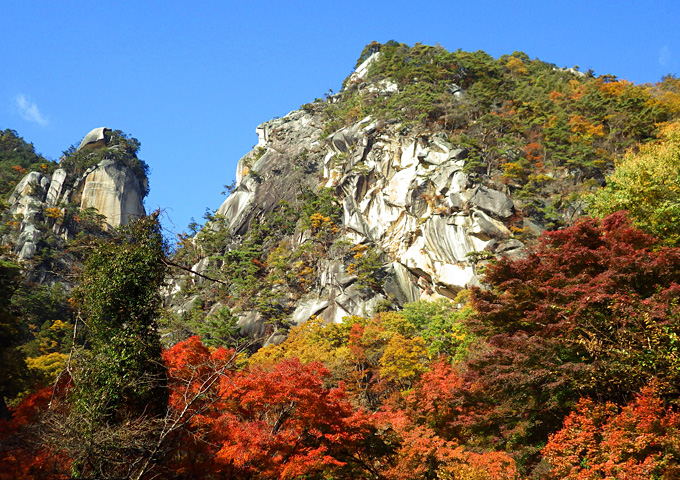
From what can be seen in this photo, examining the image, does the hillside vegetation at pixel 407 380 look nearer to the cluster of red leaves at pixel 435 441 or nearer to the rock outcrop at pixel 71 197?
the cluster of red leaves at pixel 435 441

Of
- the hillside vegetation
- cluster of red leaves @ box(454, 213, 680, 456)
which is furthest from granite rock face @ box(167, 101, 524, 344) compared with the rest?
cluster of red leaves @ box(454, 213, 680, 456)

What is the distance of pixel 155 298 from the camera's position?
10297 mm

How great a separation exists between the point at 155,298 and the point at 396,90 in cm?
5110

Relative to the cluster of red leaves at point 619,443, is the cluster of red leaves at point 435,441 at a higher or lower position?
higher

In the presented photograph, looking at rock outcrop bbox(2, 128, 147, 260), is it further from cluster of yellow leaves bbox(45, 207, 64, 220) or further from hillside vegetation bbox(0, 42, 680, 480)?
hillside vegetation bbox(0, 42, 680, 480)

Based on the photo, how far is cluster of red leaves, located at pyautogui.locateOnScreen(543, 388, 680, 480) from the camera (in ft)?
27.5

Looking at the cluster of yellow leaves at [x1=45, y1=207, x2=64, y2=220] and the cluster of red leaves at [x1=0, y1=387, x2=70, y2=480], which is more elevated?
the cluster of yellow leaves at [x1=45, y1=207, x2=64, y2=220]

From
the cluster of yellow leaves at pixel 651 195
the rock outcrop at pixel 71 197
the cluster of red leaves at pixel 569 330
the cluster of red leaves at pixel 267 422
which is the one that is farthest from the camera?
the rock outcrop at pixel 71 197

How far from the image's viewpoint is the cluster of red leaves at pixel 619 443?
27.5 ft

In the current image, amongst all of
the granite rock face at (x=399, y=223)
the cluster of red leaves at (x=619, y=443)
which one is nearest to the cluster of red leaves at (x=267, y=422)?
the cluster of red leaves at (x=619, y=443)

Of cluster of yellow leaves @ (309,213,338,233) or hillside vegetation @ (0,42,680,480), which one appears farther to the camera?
cluster of yellow leaves @ (309,213,338,233)

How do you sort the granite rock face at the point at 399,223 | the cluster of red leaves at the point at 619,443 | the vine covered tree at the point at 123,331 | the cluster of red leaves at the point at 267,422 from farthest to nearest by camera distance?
1. the granite rock face at the point at 399,223
2. the cluster of red leaves at the point at 267,422
3. the vine covered tree at the point at 123,331
4. the cluster of red leaves at the point at 619,443

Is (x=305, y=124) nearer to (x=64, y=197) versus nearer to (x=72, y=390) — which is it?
(x=64, y=197)

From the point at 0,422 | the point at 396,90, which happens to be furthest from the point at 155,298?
the point at 396,90
